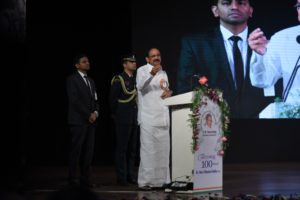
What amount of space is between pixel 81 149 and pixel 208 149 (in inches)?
61.9

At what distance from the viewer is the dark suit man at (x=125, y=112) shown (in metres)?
6.39

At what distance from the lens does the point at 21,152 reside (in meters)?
4.56

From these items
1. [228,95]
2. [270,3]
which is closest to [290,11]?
[270,3]

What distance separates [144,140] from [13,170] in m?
1.61

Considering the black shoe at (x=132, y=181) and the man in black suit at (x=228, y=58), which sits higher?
the man in black suit at (x=228, y=58)

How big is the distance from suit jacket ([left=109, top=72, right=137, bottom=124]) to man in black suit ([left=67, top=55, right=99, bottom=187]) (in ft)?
1.26

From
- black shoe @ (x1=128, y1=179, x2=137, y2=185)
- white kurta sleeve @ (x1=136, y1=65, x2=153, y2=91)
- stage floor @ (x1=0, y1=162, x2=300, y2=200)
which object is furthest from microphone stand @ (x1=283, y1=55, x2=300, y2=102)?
white kurta sleeve @ (x1=136, y1=65, x2=153, y2=91)

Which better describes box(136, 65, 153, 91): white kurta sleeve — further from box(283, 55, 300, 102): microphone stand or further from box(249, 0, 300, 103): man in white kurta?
box(283, 55, 300, 102): microphone stand

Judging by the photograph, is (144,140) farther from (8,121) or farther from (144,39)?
(144,39)

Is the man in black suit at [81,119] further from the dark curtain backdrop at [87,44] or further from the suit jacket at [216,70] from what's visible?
the suit jacket at [216,70]

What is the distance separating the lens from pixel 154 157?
18.5ft

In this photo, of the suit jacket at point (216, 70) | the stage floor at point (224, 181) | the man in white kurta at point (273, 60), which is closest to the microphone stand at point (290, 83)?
the man in white kurta at point (273, 60)

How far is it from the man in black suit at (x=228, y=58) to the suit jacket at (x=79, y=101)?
306 centimetres

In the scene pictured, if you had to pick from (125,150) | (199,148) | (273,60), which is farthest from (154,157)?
(273,60)
